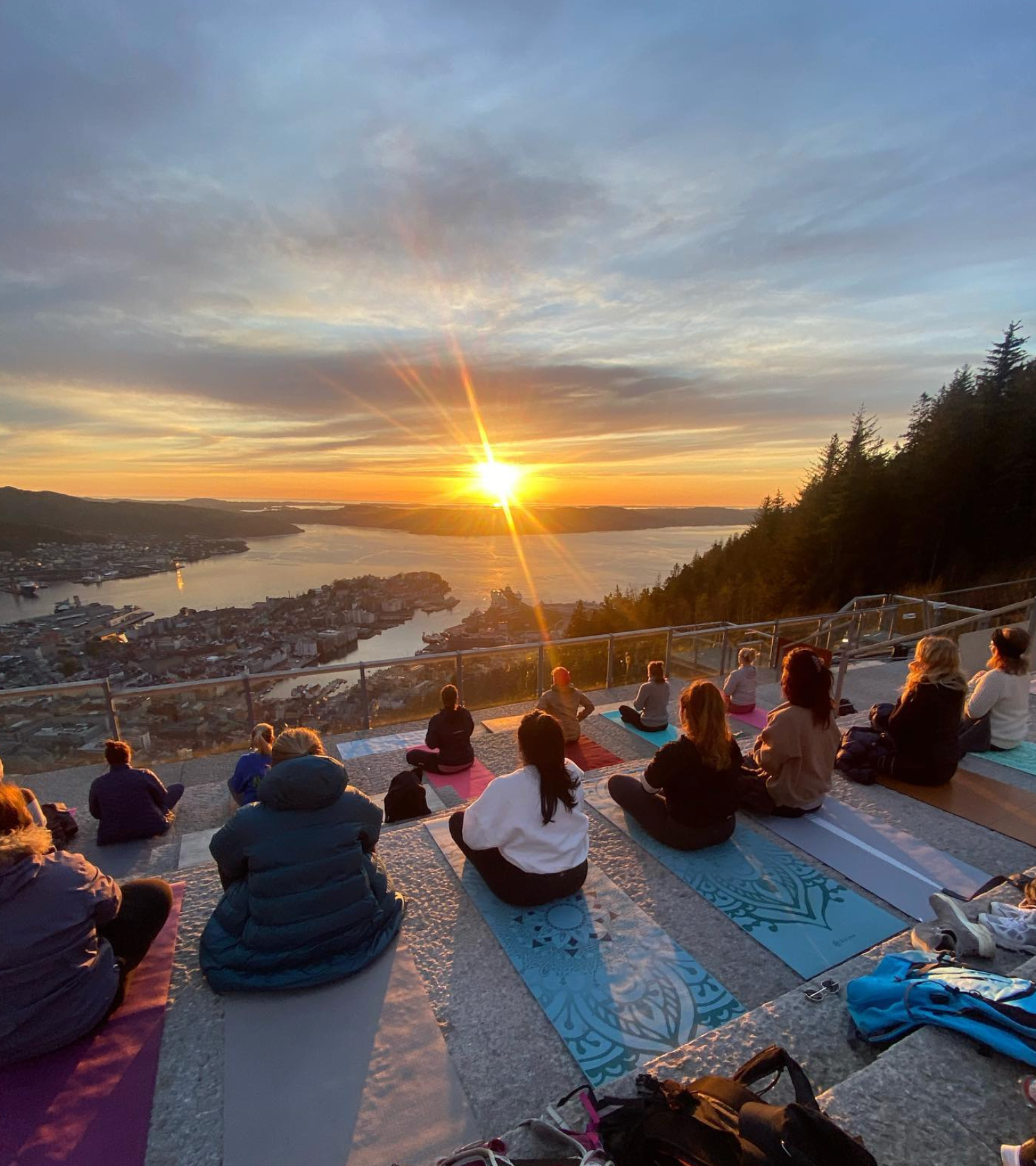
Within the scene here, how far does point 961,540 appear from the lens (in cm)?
2681

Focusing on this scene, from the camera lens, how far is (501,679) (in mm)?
8453

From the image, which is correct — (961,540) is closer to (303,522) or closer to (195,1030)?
(195,1030)

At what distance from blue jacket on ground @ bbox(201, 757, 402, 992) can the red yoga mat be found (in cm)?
383

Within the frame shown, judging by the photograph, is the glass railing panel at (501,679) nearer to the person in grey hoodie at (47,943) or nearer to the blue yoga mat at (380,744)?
the blue yoga mat at (380,744)

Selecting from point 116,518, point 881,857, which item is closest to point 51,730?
point 881,857

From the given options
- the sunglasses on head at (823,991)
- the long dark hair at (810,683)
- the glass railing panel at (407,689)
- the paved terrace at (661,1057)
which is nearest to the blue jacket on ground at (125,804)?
the paved terrace at (661,1057)

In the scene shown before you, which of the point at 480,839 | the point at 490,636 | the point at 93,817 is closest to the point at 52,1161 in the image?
the point at 480,839

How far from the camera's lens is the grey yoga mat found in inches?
78.5

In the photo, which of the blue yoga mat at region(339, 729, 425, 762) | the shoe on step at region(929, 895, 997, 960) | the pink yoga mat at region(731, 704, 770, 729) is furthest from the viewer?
the pink yoga mat at region(731, 704, 770, 729)

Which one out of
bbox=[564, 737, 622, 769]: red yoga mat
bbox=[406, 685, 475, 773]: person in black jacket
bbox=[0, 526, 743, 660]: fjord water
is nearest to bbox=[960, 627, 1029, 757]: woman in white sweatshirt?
bbox=[564, 737, 622, 769]: red yoga mat

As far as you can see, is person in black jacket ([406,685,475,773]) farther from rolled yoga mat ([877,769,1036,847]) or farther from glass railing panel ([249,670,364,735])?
rolled yoga mat ([877,769,1036,847])

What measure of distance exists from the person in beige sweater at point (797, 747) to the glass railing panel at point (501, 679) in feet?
14.4

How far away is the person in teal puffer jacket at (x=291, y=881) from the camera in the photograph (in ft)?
8.40

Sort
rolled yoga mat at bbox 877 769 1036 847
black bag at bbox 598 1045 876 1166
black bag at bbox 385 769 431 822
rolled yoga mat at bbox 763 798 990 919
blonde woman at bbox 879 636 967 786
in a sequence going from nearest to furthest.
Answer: black bag at bbox 598 1045 876 1166 → rolled yoga mat at bbox 763 798 990 919 → rolled yoga mat at bbox 877 769 1036 847 → blonde woman at bbox 879 636 967 786 → black bag at bbox 385 769 431 822
